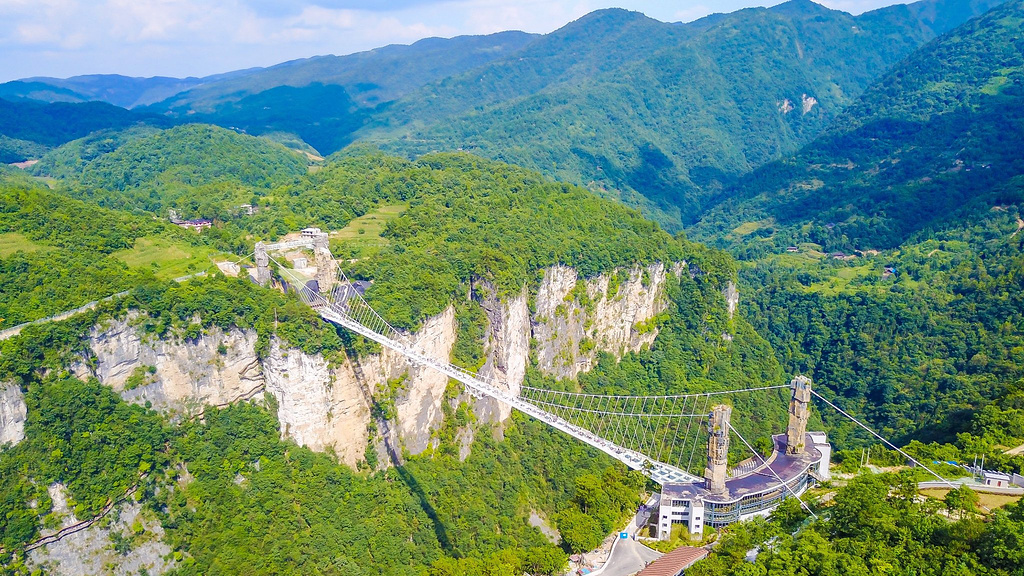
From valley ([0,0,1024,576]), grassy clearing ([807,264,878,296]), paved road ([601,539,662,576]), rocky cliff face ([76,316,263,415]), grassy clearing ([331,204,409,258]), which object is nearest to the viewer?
valley ([0,0,1024,576])

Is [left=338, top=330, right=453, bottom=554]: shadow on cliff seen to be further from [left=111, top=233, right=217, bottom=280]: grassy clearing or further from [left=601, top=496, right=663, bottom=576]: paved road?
[left=111, top=233, right=217, bottom=280]: grassy clearing

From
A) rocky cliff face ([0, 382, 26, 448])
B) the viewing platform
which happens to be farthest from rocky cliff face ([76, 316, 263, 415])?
the viewing platform

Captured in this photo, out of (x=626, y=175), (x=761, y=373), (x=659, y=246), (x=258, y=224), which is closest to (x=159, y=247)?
(x=258, y=224)

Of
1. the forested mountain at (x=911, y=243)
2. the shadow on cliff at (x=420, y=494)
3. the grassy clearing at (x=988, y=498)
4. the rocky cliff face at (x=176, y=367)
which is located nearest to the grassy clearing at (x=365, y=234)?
the shadow on cliff at (x=420, y=494)

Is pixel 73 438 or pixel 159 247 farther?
pixel 159 247

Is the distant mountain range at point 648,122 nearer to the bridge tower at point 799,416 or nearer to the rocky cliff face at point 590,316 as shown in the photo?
the rocky cliff face at point 590,316

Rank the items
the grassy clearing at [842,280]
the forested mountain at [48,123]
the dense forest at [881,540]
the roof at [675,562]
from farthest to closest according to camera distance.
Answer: the forested mountain at [48,123] → the grassy clearing at [842,280] → the roof at [675,562] → the dense forest at [881,540]

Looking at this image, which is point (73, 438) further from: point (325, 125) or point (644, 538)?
point (325, 125)
